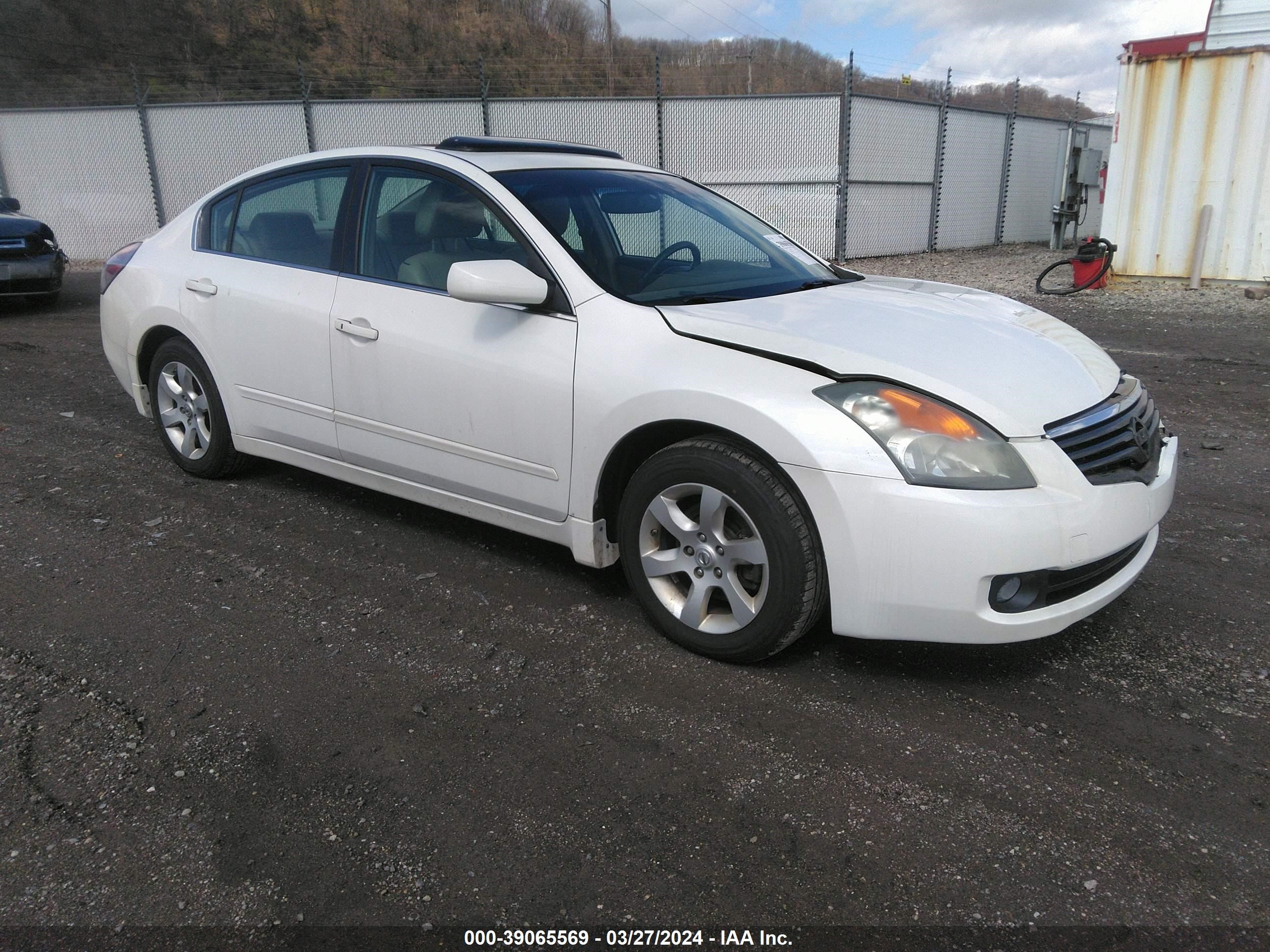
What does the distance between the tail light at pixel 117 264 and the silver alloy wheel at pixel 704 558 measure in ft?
11.6

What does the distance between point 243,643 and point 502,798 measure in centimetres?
130

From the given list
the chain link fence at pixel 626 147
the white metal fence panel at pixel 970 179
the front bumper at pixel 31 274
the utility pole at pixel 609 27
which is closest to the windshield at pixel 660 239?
the front bumper at pixel 31 274

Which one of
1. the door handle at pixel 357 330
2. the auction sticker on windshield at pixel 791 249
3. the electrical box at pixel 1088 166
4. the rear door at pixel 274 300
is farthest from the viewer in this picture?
the electrical box at pixel 1088 166

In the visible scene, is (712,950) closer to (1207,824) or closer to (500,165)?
(1207,824)

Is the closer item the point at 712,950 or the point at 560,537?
the point at 712,950

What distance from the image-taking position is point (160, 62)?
38562 millimetres

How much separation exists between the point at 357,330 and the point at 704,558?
5.67ft

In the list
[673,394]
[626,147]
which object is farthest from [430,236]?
[626,147]

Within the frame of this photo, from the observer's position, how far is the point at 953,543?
256 centimetres

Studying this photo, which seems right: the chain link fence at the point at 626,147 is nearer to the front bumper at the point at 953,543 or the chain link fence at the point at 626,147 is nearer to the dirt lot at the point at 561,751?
the dirt lot at the point at 561,751

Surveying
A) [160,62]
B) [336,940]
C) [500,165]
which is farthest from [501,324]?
[160,62]

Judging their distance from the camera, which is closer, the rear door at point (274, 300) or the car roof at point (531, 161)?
the car roof at point (531, 161)

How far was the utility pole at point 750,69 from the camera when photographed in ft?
58.7

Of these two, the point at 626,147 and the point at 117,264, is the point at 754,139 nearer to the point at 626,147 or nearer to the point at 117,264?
the point at 626,147
